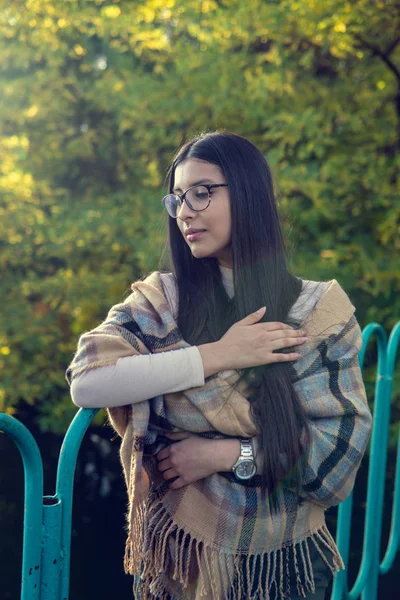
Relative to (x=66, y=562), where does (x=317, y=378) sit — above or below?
above

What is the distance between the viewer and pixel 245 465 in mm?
1569

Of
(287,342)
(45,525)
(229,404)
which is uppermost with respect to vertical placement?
(287,342)

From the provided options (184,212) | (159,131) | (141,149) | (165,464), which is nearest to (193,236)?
(184,212)

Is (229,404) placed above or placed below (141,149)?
below

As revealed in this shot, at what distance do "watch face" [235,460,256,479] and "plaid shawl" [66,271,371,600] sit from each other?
31 millimetres

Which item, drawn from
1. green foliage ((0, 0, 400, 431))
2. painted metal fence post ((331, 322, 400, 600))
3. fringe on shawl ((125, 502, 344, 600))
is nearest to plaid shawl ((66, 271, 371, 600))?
fringe on shawl ((125, 502, 344, 600))

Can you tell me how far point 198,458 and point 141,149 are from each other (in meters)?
4.24

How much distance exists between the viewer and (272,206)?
177 cm

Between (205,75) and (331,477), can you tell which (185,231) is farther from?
(205,75)

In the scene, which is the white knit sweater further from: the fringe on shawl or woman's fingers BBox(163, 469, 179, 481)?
the fringe on shawl

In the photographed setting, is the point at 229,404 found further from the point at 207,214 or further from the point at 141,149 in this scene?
the point at 141,149

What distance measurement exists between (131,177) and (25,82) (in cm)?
101

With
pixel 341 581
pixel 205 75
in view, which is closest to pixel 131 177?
pixel 205 75

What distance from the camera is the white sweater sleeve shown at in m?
1.50
